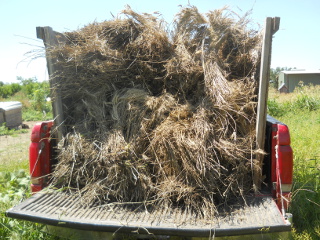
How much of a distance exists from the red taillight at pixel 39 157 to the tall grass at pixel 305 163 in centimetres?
261

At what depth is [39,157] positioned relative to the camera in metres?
3.03

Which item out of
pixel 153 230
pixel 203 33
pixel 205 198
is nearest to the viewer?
pixel 153 230

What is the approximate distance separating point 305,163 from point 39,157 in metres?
4.20

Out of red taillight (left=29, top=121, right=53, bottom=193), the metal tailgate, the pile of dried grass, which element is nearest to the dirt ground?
red taillight (left=29, top=121, right=53, bottom=193)

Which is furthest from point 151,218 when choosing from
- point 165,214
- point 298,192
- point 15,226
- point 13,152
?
point 13,152

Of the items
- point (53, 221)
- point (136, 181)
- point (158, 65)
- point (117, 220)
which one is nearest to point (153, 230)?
point (117, 220)

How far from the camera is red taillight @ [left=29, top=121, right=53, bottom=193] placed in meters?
3.01

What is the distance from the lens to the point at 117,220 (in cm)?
239

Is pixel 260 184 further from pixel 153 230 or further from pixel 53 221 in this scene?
pixel 53 221

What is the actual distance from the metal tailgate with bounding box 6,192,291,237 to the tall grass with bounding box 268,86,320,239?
2.55 feet

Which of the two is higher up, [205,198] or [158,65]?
[158,65]

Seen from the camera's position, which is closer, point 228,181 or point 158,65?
point 228,181

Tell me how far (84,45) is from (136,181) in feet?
5.78

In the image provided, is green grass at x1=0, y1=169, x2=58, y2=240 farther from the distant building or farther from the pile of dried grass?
the distant building
